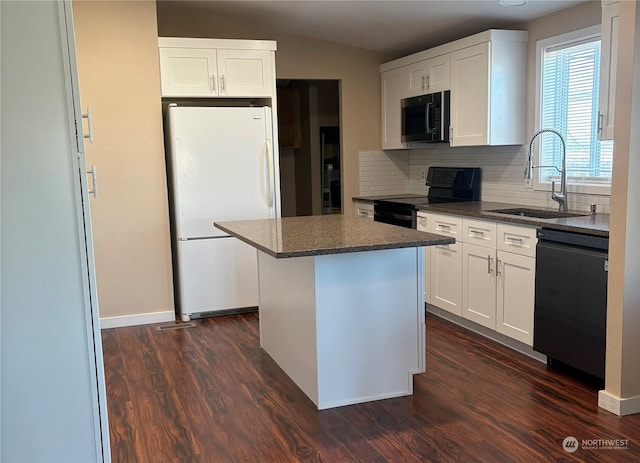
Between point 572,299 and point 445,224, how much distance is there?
4.25 feet

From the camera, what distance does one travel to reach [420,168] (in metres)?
5.84

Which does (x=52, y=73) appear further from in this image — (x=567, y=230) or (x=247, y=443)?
(x=567, y=230)

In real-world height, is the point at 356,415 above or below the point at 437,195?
below

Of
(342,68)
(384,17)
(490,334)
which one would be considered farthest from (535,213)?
(342,68)

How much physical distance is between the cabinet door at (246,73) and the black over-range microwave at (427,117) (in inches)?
50.6

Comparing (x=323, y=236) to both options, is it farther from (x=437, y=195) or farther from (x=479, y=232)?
(x=437, y=195)

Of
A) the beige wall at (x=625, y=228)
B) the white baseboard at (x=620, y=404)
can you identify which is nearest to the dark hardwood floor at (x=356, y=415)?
the white baseboard at (x=620, y=404)

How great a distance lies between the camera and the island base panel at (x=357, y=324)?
9.62 ft

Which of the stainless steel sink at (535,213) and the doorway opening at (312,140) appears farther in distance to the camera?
the doorway opening at (312,140)

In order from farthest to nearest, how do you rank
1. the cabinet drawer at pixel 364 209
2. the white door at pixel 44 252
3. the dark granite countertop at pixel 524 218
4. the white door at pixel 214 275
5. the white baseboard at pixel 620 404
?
1. the cabinet drawer at pixel 364 209
2. the white door at pixel 214 275
3. the dark granite countertop at pixel 524 218
4. the white baseboard at pixel 620 404
5. the white door at pixel 44 252

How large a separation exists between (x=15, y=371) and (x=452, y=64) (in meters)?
3.80

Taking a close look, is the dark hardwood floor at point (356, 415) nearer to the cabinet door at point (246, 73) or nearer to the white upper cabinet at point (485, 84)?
the white upper cabinet at point (485, 84)

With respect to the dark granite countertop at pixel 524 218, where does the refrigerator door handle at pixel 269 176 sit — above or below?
above

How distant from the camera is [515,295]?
364 cm
